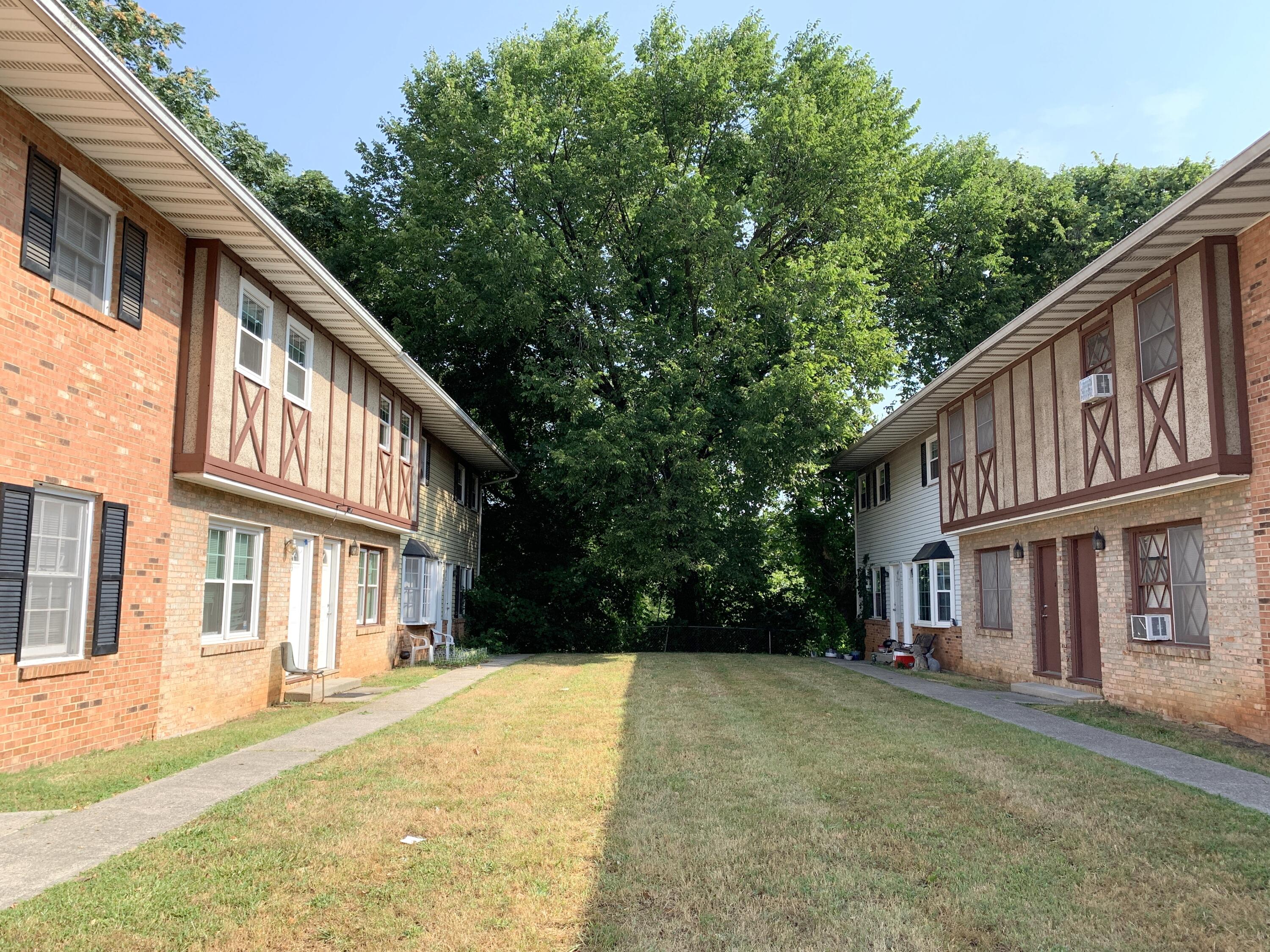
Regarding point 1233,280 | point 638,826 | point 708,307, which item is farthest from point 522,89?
point 638,826

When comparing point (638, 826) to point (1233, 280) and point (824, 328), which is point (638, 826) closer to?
point (1233, 280)

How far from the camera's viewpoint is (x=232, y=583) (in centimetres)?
1093

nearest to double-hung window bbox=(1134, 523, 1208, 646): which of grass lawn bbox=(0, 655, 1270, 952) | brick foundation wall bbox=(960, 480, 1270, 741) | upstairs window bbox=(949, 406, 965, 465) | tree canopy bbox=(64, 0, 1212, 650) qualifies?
brick foundation wall bbox=(960, 480, 1270, 741)

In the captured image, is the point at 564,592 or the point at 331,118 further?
the point at 564,592

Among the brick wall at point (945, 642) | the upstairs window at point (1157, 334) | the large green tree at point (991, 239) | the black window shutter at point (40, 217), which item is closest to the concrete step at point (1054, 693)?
the brick wall at point (945, 642)

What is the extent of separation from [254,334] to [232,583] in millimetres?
3042

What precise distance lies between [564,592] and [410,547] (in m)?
7.89

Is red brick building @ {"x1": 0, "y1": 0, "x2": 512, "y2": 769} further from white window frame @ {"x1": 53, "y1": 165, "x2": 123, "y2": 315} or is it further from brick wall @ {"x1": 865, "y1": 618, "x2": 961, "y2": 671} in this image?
brick wall @ {"x1": 865, "y1": 618, "x2": 961, "y2": 671}

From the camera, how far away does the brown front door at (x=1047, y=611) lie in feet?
49.0

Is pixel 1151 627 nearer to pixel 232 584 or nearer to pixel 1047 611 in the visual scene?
pixel 1047 611

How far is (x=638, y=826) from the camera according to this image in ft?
19.9

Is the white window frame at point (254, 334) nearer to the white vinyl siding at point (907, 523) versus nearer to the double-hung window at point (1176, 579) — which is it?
the double-hung window at point (1176, 579)

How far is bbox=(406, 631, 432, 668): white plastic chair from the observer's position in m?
18.8

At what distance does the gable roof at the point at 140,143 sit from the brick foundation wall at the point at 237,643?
278 cm
